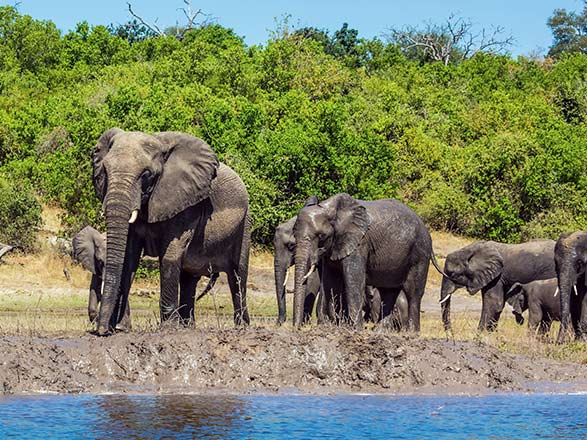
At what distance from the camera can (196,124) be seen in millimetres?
38781

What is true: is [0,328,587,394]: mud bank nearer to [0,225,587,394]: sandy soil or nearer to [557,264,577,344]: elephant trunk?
[0,225,587,394]: sandy soil

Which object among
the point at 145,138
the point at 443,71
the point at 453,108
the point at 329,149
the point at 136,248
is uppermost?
the point at 443,71

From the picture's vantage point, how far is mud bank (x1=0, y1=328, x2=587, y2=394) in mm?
12984

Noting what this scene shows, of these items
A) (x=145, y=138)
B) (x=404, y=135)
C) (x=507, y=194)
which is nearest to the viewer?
(x=145, y=138)

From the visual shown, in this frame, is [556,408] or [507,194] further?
[507,194]

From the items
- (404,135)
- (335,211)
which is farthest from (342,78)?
(335,211)

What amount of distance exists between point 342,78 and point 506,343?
32.0 meters

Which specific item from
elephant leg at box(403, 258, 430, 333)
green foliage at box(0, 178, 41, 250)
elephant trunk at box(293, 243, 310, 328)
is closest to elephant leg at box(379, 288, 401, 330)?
elephant leg at box(403, 258, 430, 333)

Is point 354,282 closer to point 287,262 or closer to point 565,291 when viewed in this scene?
point 565,291

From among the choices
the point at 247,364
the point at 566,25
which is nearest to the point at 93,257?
the point at 247,364

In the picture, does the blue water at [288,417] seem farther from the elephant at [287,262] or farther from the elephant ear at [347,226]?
the elephant at [287,262]

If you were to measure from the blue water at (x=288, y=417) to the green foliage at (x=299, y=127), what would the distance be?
57.0ft

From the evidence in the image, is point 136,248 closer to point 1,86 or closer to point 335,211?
point 335,211

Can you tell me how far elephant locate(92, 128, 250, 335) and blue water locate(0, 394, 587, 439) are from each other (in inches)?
65.5
